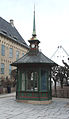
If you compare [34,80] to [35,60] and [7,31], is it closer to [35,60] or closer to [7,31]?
[35,60]

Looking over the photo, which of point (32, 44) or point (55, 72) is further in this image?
point (55, 72)

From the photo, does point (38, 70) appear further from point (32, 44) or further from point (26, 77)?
point (32, 44)

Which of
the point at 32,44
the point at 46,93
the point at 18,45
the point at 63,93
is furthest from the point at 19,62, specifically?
the point at 18,45

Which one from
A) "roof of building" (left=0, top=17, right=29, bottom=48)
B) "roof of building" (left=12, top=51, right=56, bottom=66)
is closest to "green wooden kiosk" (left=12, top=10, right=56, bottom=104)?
"roof of building" (left=12, top=51, right=56, bottom=66)

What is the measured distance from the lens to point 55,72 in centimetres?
Result: 1877

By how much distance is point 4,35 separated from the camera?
91.2ft

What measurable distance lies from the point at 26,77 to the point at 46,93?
217 centimetres

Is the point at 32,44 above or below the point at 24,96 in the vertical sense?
above

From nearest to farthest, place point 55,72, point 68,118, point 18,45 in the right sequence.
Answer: point 68,118, point 55,72, point 18,45

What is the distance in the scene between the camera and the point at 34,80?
13828mm

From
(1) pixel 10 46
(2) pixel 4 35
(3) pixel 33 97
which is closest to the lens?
(3) pixel 33 97

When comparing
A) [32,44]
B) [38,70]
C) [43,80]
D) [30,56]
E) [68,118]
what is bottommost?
[68,118]

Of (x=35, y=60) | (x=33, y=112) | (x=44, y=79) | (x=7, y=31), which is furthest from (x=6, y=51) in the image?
(x=33, y=112)

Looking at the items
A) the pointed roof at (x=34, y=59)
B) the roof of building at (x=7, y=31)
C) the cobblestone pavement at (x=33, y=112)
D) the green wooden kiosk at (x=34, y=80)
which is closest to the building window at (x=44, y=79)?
the green wooden kiosk at (x=34, y=80)
